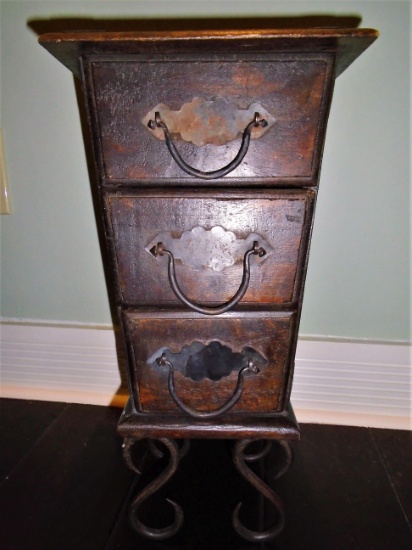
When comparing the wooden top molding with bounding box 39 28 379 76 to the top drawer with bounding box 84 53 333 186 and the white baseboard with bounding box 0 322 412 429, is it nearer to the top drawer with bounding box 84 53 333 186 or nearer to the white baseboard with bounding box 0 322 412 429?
the top drawer with bounding box 84 53 333 186

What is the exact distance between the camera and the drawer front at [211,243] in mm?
597

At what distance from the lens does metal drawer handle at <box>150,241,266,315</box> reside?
1.98 feet

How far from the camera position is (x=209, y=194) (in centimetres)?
59

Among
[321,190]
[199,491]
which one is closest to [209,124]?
[321,190]

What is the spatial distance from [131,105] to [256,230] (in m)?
0.25

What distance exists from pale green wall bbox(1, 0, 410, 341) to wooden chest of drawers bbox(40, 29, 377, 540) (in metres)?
0.37

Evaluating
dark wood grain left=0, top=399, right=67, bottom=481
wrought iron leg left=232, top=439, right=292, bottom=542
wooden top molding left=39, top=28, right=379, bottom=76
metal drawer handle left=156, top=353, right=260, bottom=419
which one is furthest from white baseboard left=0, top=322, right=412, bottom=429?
wooden top molding left=39, top=28, right=379, bottom=76

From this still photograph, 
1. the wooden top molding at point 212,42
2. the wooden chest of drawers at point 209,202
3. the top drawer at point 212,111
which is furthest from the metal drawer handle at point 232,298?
the wooden top molding at point 212,42

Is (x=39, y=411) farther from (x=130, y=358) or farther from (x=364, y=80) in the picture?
(x=364, y=80)

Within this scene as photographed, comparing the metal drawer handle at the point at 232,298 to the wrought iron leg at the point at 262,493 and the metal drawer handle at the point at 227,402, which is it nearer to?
the metal drawer handle at the point at 227,402

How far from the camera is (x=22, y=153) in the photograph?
103 centimetres

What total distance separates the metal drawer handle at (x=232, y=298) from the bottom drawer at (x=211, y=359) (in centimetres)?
3

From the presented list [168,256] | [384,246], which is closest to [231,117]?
[168,256]

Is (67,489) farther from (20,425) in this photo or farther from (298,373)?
(298,373)
